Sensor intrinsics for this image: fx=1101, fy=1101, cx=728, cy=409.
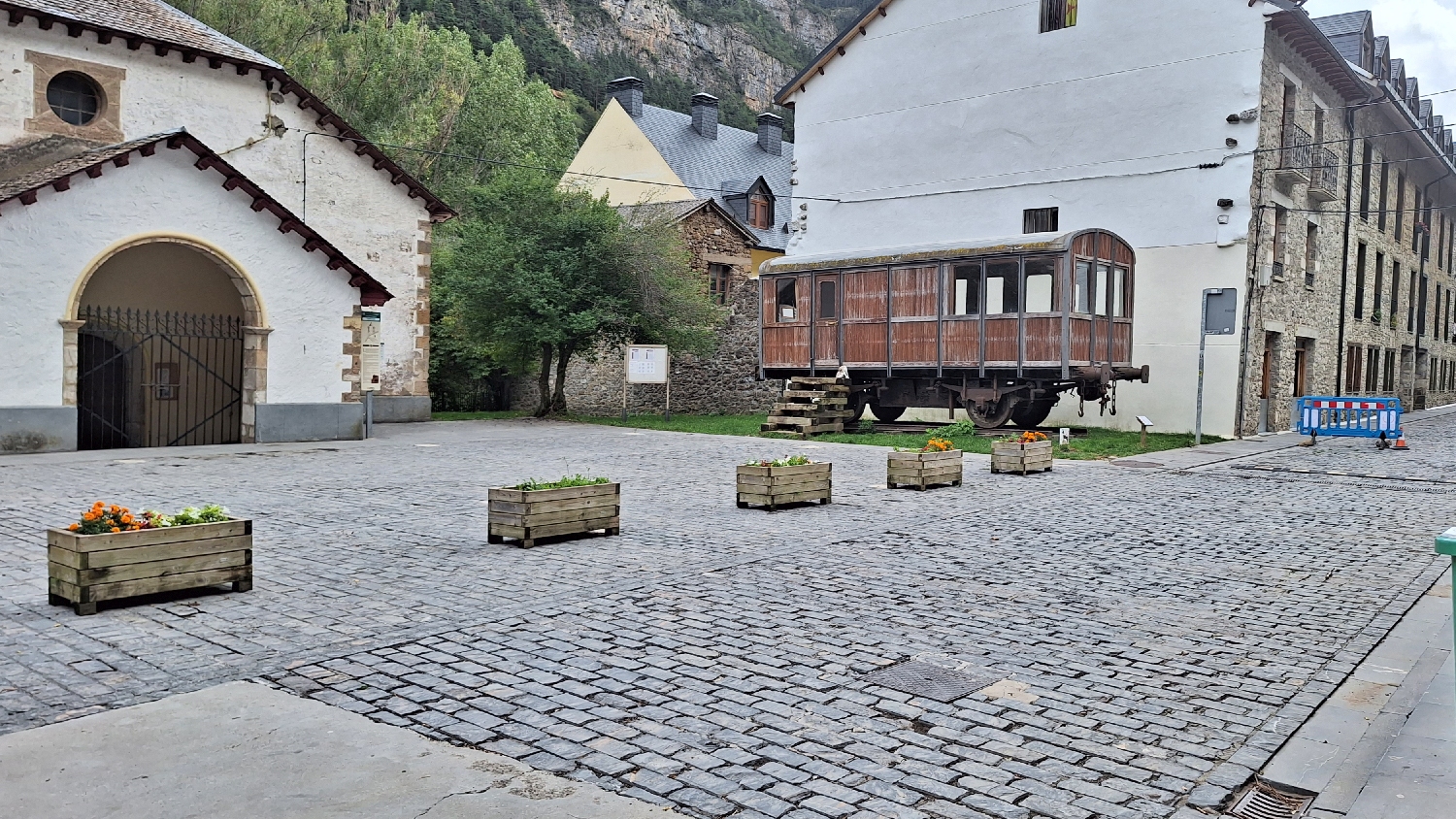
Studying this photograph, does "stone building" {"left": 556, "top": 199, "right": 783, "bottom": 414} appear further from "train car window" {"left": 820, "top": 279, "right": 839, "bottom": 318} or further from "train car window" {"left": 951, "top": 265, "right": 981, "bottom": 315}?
"train car window" {"left": 951, "top": 265, "right": 981, "bottom": 315}

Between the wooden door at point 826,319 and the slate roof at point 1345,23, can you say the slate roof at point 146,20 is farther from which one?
the slate roof at point 1345,23

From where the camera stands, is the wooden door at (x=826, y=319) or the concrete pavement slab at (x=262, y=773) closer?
the concrete pavement slab at (x=262, y=773)

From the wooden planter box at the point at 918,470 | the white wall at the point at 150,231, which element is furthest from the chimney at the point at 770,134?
the wooden planter box at the point at 918,470

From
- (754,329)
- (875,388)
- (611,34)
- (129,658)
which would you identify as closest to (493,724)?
(129,658)

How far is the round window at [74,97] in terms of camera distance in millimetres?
20031

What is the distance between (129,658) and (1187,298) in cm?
2207

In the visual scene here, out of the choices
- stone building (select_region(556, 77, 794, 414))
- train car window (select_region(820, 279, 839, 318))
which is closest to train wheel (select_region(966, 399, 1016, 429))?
train car window (select_region(820, 279, 839, 318))

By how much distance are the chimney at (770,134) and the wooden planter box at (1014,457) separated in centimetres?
3389

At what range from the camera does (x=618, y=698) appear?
480cm

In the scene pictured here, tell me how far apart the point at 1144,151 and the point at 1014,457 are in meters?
11.8

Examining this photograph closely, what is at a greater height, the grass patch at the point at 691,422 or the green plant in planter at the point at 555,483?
the green plant in planter at the point at 555,483

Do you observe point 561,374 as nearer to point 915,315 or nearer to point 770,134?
point 915,315

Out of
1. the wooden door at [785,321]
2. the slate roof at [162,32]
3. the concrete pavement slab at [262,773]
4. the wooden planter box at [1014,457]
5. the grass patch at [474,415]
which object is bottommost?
the concrete pavement slab at [262,773]

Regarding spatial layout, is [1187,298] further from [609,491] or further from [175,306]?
[175,306]
